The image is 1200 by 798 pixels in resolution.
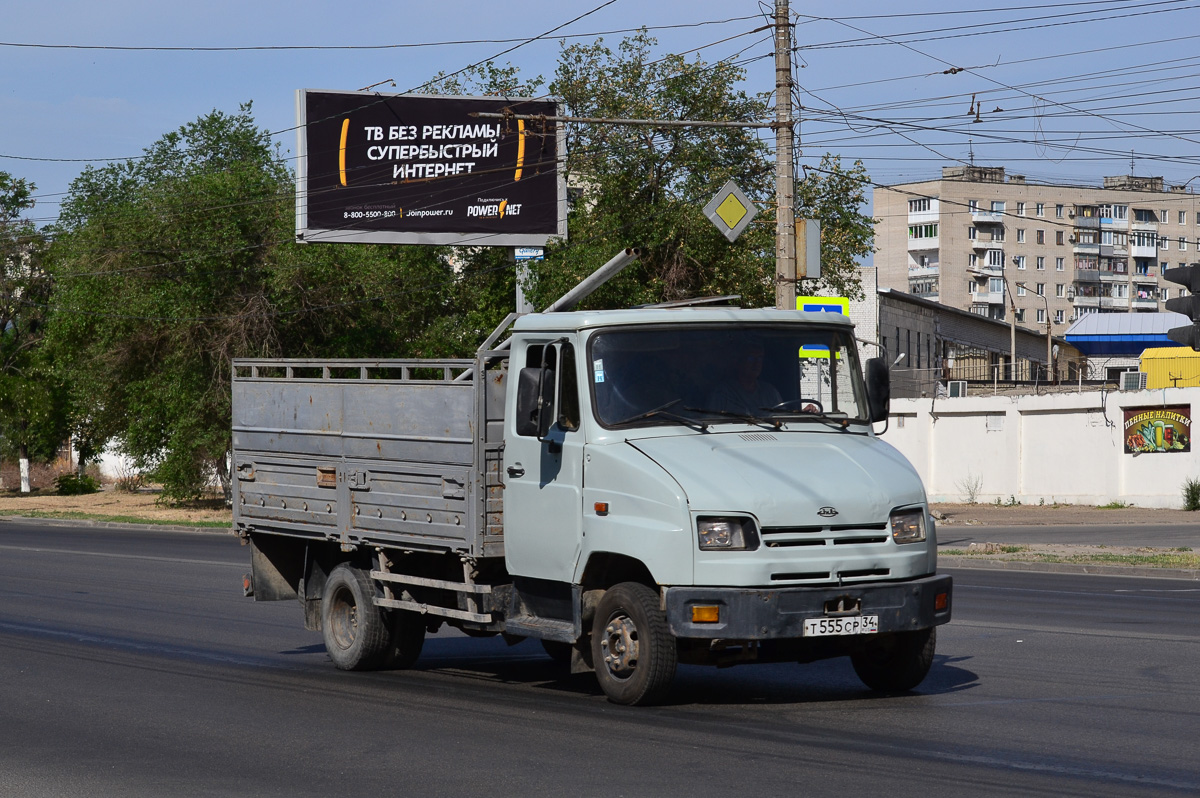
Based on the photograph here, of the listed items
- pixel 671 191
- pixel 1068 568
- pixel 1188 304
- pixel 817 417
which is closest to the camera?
pixel 817 417

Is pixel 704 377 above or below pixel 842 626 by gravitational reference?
above

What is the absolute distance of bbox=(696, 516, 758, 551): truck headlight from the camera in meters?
7.99

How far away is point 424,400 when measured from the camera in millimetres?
9805

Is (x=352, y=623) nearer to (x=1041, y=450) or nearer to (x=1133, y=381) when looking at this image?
(x=1041, y=450)

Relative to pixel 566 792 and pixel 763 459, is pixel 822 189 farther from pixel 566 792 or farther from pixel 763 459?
pixel 566 792

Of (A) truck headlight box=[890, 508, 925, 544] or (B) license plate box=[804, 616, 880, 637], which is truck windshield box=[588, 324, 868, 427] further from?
(B) license plate box=[804, 616, 880, 637]

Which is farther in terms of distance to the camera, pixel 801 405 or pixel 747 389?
pixel 801 405

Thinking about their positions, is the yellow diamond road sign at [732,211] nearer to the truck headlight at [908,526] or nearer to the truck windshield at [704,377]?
the truck windshield at [704,377]

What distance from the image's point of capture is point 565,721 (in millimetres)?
8266

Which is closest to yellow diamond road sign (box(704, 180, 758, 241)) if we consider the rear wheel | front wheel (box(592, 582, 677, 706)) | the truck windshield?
the rear wheel

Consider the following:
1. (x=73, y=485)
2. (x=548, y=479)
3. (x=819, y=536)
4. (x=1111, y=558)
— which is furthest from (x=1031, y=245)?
(x=819, y=536)

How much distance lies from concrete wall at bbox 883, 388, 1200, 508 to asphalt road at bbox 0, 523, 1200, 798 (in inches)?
965

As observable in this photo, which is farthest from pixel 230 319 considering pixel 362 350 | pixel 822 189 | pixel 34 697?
pixel 34 697

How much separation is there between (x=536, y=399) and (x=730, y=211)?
11.9 meters
